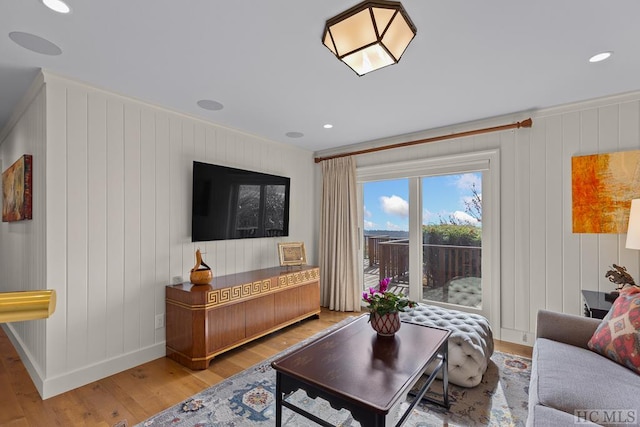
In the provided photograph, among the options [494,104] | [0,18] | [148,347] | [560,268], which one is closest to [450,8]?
[494,104]

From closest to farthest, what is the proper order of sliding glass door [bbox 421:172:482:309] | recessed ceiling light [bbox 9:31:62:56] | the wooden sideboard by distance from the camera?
recessed ceiling light [bbox 9:31:62:56] → the wooden sideboard → sliding glass door [bbox 421:172:482:309]

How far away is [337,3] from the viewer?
5.14 feet

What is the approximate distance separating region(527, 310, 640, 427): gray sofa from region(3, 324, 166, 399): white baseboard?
291 cm

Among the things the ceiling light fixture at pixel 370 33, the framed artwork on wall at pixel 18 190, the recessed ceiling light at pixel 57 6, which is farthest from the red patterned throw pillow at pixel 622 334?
the framed artwork on wall at pixel 18 190

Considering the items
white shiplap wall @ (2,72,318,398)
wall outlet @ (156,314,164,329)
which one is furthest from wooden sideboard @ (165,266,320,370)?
white shiplap wall @ (2,72,318,398)

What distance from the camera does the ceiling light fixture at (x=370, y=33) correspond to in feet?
5.19

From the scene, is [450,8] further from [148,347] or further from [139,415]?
[148,347]

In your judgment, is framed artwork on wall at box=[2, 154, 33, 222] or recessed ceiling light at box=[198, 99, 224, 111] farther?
recessed ceiling light at box=[198, 99, 224, 111]

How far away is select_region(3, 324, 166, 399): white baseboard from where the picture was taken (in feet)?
7.37

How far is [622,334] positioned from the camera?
5.72 feet

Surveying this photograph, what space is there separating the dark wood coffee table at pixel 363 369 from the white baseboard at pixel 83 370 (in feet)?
5.67

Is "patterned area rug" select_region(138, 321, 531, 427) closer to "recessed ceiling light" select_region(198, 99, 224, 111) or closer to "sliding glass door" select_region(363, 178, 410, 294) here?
"sliding glass door" select_region(363, 178, 410, 294)

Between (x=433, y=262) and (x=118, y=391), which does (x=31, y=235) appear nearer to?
(x=118, y=391)

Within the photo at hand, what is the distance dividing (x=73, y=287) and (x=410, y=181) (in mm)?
3628
